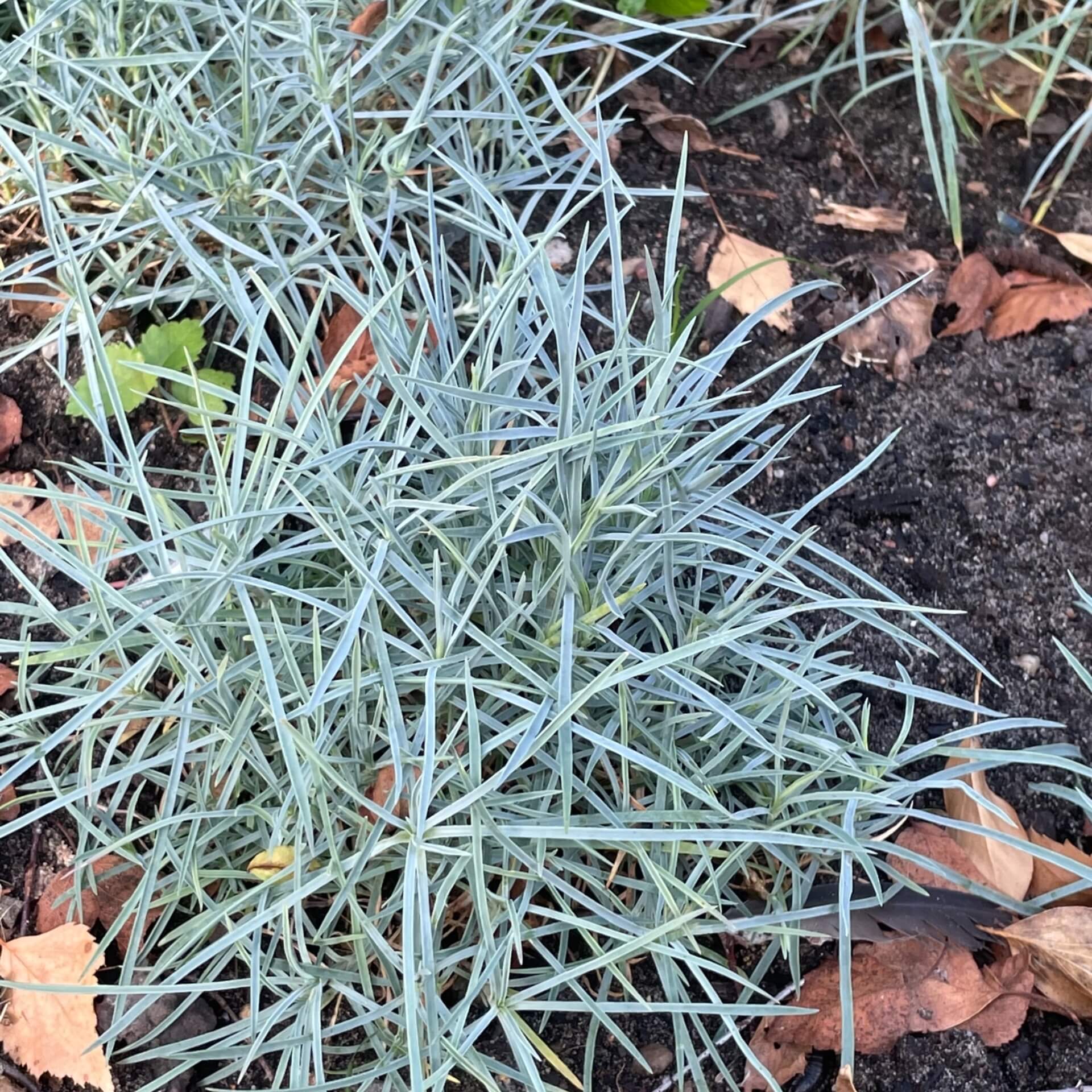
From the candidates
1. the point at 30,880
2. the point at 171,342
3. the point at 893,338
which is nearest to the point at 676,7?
the point at 893,338

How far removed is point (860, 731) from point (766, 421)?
0.50 meters

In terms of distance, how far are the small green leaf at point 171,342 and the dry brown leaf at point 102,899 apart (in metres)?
0.65

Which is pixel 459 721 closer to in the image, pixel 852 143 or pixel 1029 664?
pixel 1029 664

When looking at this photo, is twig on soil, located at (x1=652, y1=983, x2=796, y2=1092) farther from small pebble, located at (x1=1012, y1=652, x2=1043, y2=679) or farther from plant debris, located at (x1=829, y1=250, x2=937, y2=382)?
plant debris, located at (x1=829, y1=250, x2=937, y2=382)

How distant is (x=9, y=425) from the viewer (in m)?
1.38

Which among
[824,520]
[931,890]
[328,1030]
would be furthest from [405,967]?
[824,520]

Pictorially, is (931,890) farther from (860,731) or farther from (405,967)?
(405,967)

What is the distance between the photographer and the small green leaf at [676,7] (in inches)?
65.1

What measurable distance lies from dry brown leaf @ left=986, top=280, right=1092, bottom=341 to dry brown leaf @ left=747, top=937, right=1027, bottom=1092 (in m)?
1.02

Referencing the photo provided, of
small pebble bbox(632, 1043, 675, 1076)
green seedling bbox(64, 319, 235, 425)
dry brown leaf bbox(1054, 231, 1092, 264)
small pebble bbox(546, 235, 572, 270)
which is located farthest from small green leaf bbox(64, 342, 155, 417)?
dry brown leaf bbox(1054, 231, 1092, 264)

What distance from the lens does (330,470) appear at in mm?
1060

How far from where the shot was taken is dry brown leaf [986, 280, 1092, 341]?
1.65 meters

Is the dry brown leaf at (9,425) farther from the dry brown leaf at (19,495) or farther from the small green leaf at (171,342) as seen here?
the small green leaf at (171,342)

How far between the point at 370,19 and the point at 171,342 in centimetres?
54
